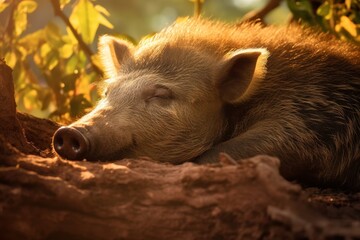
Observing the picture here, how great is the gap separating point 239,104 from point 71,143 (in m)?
1.03

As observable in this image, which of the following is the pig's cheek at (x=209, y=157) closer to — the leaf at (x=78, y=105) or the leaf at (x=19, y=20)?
the leaf at (x=78, y=105)

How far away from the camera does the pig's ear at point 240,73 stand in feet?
9.74

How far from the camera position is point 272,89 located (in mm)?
3127

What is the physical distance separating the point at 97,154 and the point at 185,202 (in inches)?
33.0

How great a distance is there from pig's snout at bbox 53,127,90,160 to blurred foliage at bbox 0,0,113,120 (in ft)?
4.23

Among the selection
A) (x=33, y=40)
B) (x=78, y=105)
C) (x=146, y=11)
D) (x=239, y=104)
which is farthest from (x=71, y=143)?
(x=146, y=11)

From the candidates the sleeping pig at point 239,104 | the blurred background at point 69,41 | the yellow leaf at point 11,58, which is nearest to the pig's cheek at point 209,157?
the sleeping pig at point 239,104

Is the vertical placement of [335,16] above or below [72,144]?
above

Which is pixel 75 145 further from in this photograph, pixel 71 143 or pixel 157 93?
pixel 157 93

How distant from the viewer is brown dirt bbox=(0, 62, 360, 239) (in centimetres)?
173

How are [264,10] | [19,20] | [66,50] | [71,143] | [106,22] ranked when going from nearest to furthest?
[71,143] < [106,22] < [19,20] < [66,50] < [264,10]

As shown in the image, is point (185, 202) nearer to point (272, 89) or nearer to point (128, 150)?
point (128, 150)

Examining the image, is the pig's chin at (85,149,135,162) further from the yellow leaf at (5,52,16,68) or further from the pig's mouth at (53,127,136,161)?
the yellow leaf at (5,52,16,68)

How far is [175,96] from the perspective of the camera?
119 inches
